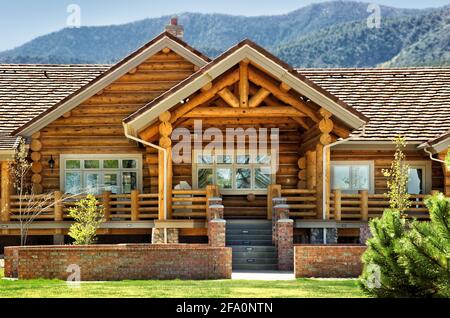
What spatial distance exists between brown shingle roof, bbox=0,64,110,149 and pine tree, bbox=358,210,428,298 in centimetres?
1882

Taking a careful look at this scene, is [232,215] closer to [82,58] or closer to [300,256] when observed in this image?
[300,256]

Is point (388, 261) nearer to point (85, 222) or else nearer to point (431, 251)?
point (431, 251)

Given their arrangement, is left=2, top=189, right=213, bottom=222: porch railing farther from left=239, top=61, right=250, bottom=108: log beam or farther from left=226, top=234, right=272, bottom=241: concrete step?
left=239, top=61, right=250, bottom=108: log beam

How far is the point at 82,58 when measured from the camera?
4126 inches

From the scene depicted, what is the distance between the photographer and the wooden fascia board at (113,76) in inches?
1192

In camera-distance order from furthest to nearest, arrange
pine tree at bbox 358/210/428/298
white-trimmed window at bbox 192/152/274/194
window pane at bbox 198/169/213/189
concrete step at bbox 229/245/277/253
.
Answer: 1. window pane at bbox 198/169/213/189
2. white-trimmed window at bbox 192/152/274/194
3. concrete step at bbox 229/245/277/253
4. pine tree at bbox 358/210/428/298

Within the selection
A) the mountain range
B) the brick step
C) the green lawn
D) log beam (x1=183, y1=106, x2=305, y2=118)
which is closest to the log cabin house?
log beam (x1=183, y1=106, x2=305, y2=118)

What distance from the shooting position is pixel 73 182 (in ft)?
102

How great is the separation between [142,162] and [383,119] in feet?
26.1

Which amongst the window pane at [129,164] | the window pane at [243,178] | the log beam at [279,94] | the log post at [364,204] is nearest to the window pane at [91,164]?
the window pane at [129,164]

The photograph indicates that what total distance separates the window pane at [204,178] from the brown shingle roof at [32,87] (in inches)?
227

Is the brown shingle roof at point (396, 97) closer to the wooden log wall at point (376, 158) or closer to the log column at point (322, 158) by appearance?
the wooden log wall at point (376, 158)

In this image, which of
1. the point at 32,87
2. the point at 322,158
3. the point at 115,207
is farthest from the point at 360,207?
the point at 32,87

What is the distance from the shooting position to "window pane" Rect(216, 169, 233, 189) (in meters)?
29.8
